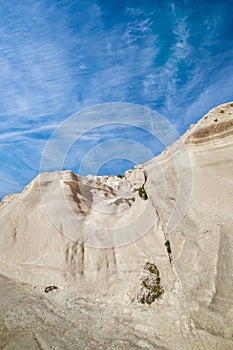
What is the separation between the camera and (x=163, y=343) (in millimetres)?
7520

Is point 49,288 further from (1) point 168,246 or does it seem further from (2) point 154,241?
(1) point 168,246

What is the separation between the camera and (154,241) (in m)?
12.1

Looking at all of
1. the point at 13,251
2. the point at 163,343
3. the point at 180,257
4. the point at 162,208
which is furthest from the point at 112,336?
the point at 13,251

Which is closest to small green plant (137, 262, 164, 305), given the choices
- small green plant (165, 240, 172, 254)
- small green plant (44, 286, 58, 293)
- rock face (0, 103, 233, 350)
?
rock face (0, 103, 233, 350)

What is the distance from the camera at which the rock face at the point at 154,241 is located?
25.3ft

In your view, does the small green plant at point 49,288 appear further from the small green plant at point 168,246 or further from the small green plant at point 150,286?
the small green plant at point 168,246

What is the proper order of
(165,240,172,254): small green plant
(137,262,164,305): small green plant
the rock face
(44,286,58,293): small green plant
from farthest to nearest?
(44,286,58,293): small green plant → (165,240,172,254): small green plant → (137,262,164,305): small green plant → the rock face

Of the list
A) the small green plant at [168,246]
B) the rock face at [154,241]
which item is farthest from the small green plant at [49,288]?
the small green plant at [168,246]

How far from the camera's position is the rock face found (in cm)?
771

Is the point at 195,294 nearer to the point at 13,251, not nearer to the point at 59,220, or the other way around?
the point at 59,220

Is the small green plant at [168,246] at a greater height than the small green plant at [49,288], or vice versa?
the small green plant at [168,246]

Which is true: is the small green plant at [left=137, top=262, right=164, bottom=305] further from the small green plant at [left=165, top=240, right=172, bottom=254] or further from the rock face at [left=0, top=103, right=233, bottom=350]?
the small green plant at [left=165, top=240, right=172, bottom=254]

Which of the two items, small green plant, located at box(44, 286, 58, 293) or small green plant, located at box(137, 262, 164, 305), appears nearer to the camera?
small green plant, located at box(137, 262, 164, 305)

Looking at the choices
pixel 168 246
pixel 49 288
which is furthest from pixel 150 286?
pixel 49 288
